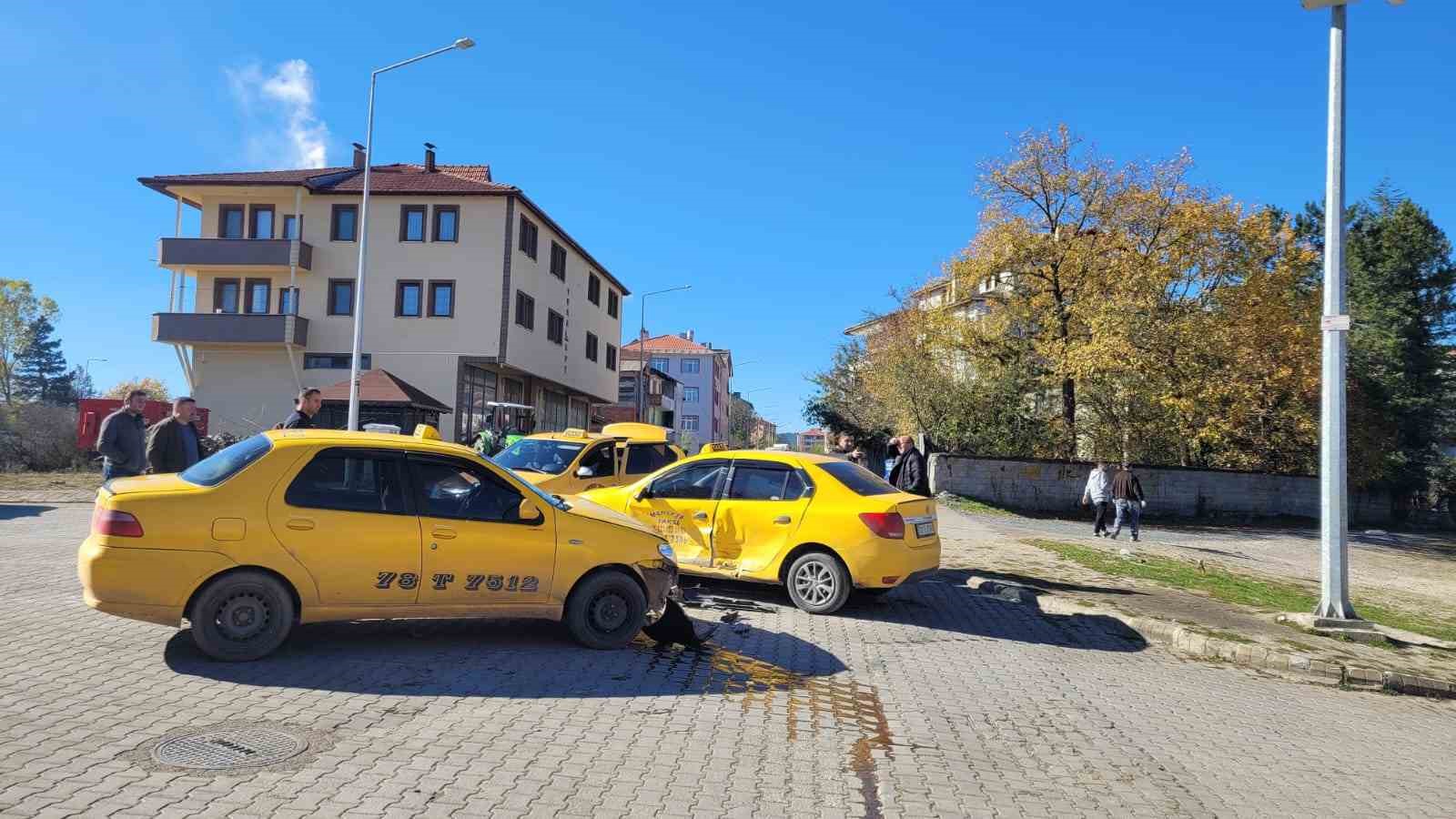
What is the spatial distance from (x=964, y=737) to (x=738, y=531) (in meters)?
4.10

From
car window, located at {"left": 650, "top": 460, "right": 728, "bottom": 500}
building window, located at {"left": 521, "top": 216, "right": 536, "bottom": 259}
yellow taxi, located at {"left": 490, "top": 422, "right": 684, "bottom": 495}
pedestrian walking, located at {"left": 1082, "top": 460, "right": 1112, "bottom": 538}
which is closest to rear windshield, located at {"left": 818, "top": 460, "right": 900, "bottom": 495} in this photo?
car window, located at {"left": 650, "top": 460, "right": 728, "bottom": 500}

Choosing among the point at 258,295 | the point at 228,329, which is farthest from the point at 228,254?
the point at 228,329

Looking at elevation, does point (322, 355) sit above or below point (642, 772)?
above

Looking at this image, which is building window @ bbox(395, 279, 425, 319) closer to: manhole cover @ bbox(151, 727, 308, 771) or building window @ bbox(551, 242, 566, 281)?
building window @ bbox(551, 242, 566, 281)

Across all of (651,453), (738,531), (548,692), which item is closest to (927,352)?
(651,453)

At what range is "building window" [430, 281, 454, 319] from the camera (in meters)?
35.3

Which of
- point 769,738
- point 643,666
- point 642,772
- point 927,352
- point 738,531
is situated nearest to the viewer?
point 642,772

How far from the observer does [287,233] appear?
36.2 meters

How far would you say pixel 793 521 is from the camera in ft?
29.0

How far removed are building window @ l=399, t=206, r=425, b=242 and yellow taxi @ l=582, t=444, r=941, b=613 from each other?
96.5 ft

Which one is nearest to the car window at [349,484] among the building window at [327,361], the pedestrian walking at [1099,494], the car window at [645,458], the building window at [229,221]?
the car window at [645,458]

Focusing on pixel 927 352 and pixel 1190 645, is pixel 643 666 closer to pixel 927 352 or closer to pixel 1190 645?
pixel 1190 645

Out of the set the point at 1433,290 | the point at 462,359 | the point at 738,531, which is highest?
the point at 1433,290

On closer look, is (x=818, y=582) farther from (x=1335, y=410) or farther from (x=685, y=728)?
(x=1335, y=410)
